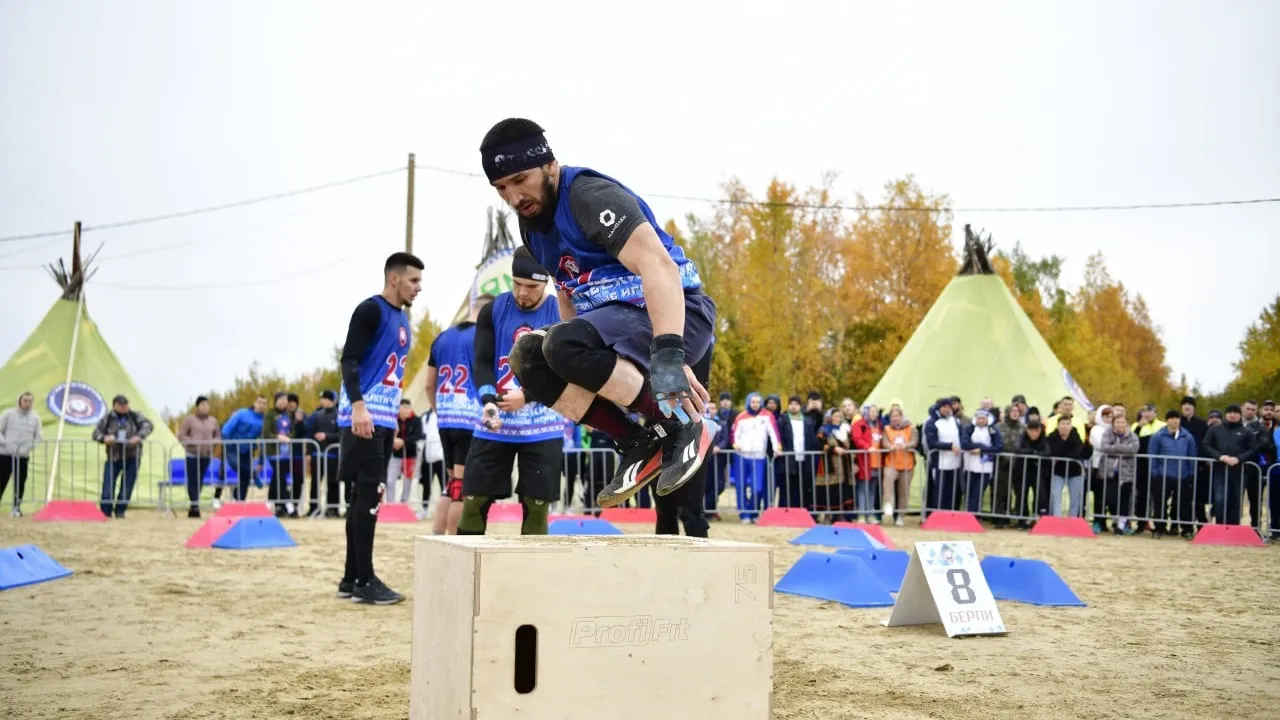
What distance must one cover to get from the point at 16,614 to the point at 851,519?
12.6 m

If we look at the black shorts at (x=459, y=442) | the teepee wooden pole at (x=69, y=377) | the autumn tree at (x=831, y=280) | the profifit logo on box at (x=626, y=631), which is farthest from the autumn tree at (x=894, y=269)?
the profifit logo on box at (x=626, y=631)

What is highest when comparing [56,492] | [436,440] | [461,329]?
[461,329]

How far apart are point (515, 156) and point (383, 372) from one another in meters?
3.77

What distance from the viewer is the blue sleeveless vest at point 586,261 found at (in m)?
3.98

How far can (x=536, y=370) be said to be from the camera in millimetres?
4168

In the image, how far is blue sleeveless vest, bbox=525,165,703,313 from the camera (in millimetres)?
3977

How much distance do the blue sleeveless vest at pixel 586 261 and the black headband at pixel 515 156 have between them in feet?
0.47

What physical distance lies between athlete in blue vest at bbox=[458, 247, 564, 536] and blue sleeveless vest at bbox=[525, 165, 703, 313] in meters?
2.28

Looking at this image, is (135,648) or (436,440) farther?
(436,440)

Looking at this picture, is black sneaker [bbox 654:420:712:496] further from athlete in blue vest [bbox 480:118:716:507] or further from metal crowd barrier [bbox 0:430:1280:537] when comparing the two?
metal crowd barrier [bbox 0:430:1280:537]

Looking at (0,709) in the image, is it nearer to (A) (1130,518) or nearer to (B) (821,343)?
(A) (1130,518)

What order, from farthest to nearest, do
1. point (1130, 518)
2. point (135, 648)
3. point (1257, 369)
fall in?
point (1257, 369) < point (1130, 518) < point (135, 648)

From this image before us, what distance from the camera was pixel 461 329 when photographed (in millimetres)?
8305

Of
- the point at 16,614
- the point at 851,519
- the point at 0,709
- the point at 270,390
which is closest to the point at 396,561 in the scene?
the point at 16,614
